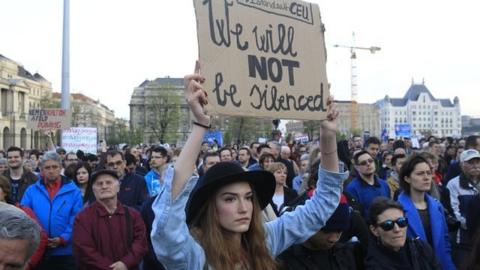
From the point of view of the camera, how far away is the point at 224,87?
2900 millimetres

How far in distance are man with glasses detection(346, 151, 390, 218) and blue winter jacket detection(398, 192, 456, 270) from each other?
1447 millimetres

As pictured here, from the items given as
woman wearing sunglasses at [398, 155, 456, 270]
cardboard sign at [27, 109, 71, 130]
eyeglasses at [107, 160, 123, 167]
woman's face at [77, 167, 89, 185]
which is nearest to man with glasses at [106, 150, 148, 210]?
eyeglasses at [107, 160, 123, 167]

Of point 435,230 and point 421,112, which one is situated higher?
point 421,112

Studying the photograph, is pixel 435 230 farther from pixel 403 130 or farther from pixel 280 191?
pixel 403 130

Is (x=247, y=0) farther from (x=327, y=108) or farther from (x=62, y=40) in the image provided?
(x=62, y=40)

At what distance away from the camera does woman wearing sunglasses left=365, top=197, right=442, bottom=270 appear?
12.5ft

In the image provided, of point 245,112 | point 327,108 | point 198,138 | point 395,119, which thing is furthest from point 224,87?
point 395,119

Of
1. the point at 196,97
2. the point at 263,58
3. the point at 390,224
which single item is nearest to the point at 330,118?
the point at 263,58

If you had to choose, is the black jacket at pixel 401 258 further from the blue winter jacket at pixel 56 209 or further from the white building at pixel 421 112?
the white building at pixel 421 112

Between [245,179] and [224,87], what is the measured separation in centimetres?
52

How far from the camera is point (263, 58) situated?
3209 millimetres

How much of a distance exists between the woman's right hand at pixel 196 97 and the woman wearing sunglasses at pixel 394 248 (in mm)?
1867

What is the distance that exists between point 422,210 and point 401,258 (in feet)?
4.13

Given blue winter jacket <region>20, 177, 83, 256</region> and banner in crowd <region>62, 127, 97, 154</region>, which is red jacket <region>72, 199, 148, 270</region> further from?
banner in crowd <region>62, 127, 97, 154</region>
